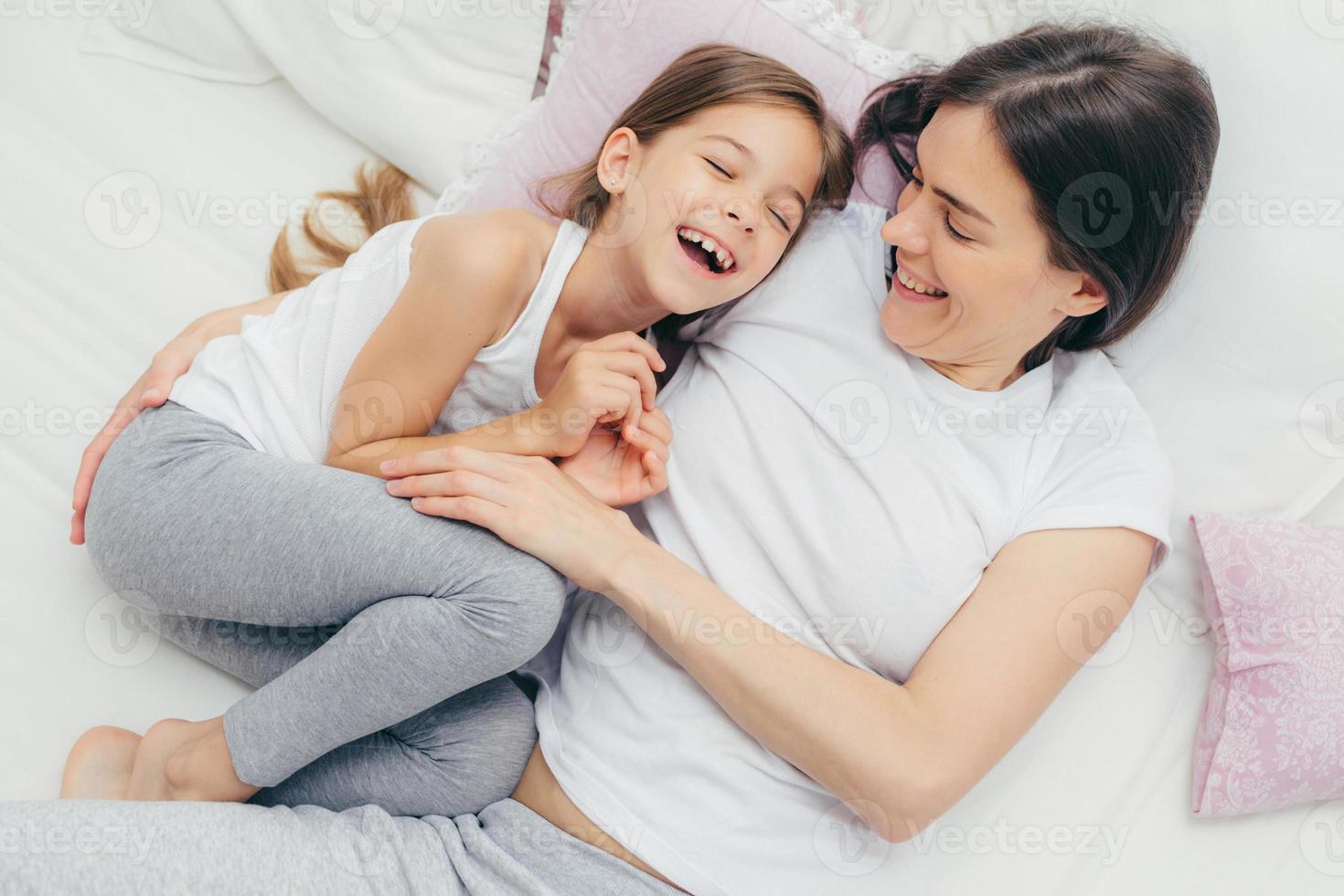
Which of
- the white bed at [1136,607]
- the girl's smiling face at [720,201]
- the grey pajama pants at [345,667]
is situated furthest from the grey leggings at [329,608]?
the girl's smiling face at [720,201]

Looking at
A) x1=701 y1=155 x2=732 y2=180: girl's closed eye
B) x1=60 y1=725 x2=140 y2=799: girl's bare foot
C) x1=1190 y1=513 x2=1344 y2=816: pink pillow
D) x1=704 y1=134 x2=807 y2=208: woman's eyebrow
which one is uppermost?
x1=704 y1=134 x2=807 y2=208: woman's eyebrow

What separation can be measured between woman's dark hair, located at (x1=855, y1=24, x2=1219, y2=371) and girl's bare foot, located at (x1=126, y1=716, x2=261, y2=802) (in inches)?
44.7

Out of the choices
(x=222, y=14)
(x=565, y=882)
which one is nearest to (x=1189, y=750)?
(x=565, y=882)

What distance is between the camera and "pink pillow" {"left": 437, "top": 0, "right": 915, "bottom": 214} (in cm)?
154

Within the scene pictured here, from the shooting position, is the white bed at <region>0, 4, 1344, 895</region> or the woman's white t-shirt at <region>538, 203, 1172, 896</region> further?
the white bed at <region>0, 4, 1344, 895</region>

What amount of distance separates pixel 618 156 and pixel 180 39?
3.13 ft

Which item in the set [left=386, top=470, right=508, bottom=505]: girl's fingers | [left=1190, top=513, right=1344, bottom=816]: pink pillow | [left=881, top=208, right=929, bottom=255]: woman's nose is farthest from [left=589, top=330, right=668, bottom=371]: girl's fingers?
[left=1190, top=513, right=1344, bottom=816]: pink pillow

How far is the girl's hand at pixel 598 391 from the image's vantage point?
49.6 inches

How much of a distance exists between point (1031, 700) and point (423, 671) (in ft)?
2.30

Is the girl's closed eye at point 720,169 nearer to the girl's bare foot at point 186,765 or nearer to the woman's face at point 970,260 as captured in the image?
the woman's face at point 970,260

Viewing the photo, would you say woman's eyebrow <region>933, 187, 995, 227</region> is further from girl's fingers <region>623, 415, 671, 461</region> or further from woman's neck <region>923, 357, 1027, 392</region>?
girl's fingers <region>623, 415, 671, 461</region>

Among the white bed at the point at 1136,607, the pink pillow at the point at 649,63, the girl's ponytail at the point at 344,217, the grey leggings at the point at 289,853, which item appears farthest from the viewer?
the girl's ponytail at the point at 344,217

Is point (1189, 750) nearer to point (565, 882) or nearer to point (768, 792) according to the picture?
point (768, 792)

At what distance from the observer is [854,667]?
4.12 ft
